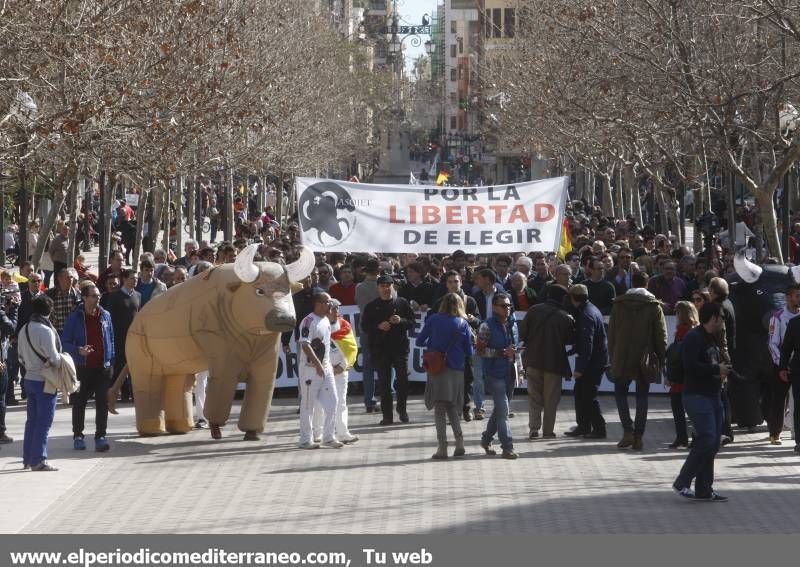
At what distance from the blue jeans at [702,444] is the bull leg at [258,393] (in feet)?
16.4

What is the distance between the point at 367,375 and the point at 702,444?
21.3 feet

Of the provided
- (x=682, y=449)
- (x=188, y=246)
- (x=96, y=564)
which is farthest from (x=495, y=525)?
(x=188, y=246)

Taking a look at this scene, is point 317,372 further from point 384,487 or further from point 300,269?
point 384,487

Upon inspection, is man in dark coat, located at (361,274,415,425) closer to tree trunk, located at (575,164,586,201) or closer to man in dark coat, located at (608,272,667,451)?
man in dark coat, located at (608,272,667,451)

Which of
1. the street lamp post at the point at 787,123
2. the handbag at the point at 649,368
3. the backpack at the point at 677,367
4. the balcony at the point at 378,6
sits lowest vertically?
the handbag at the point at 649,368

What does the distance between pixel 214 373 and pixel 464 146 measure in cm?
13702

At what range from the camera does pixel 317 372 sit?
15352 millimetres

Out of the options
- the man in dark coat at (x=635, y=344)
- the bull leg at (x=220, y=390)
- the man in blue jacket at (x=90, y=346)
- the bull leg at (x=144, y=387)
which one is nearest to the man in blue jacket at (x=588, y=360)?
the man in dark coat at (x=635, y=344)

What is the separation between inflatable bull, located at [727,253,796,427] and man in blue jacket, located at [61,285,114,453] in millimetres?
6030

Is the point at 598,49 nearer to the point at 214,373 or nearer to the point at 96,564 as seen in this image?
the point at 214,373

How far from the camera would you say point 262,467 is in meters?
14.5

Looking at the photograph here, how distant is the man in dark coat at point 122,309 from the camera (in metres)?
17.5

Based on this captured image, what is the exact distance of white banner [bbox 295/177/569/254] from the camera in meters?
21.5

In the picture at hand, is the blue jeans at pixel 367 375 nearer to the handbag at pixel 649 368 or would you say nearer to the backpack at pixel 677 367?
the handbag at pixel 649 368
